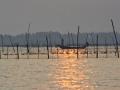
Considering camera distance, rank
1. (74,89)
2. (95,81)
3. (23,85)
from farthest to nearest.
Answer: (95,81) → (23,85) → (74,89)

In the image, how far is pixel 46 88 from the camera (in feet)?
150

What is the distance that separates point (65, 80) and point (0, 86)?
8660 mm

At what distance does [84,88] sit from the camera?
45.4 meters

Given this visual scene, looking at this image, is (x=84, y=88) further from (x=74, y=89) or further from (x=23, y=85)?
A: (x=23, y=85)

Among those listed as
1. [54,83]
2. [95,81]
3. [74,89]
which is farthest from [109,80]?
[74,89]

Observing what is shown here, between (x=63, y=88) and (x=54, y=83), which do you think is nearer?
(x=63, y=88)

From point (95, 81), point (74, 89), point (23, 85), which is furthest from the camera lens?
point (95, 81)

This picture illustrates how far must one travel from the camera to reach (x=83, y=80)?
54156 mm

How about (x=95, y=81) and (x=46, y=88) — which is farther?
(x=95, y=81)

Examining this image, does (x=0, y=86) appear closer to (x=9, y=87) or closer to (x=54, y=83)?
(x=9, y=87)

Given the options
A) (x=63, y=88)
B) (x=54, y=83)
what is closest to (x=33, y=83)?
(x=54, y=83)

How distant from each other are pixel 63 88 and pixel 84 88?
5.86 feet

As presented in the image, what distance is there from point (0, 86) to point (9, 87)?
3.61 feet

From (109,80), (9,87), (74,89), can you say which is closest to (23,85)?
(9,87)
